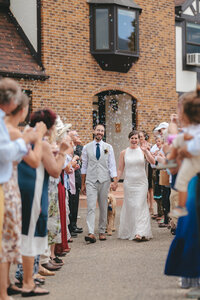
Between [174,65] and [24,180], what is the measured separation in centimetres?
1458

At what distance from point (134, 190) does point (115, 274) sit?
3.53 m

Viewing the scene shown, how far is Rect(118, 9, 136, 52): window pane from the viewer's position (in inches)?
669

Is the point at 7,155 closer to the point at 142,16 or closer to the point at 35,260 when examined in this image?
the point at 35,260

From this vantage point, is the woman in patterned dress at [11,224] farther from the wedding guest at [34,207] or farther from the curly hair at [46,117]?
the curly hair at [46,117]

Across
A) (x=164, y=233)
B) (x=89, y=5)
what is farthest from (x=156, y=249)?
(x=89, y=5)

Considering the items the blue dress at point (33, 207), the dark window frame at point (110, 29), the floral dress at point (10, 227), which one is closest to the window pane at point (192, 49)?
the dark window frame at point (110, 29)

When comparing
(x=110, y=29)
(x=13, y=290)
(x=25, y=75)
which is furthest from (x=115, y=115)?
(x=13, y=290)

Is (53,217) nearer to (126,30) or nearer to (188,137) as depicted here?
(188,137)

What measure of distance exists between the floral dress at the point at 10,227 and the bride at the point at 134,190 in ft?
16.7

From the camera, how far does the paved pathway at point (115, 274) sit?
18.2ft

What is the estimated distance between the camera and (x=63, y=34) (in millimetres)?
16094

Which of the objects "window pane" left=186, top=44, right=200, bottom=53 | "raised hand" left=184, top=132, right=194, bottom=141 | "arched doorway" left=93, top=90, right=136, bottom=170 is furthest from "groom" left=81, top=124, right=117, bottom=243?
"window pane" left=186, top=44, right=200, bottom=53

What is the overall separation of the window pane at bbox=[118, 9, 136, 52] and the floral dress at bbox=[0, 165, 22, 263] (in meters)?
12.7

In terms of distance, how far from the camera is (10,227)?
4844 mm
